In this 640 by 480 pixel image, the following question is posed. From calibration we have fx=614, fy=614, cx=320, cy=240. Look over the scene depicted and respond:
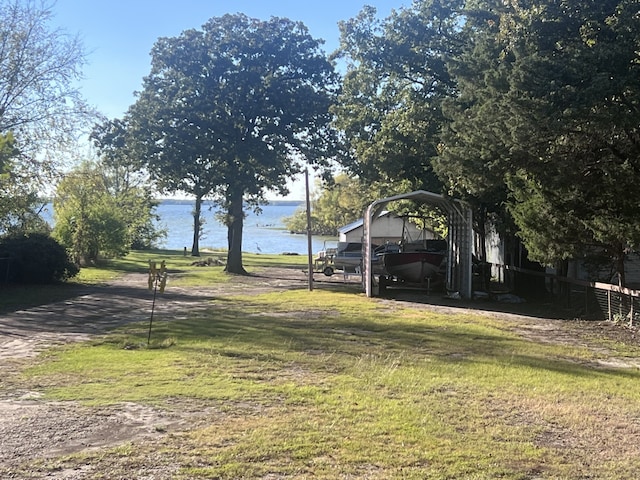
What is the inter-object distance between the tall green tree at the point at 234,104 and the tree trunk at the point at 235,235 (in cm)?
35

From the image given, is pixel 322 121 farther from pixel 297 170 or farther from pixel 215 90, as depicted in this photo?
pixel 215 90

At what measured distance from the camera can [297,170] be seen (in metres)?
30.0

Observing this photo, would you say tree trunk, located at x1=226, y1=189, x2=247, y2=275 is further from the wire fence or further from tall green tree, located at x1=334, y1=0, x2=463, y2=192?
the wire fence

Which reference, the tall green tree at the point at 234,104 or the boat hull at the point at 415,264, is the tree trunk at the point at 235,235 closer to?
the tall green tree at the point at 234,104

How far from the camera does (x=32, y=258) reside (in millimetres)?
19641

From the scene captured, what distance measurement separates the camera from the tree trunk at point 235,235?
29.6 meters

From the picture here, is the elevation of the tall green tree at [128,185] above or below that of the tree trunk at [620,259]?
above

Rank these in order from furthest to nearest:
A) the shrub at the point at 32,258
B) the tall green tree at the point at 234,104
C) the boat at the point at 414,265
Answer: the tall green tree at the point at 234,104, the boat at the point at 414,265, the shrub at the point at 32,258

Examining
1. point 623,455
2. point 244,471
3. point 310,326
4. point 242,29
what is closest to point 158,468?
point 244,471

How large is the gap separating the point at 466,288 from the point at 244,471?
1549 centimetres

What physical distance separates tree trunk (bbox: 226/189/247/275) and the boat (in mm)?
10012

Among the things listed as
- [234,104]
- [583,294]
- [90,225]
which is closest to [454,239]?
[583,294]

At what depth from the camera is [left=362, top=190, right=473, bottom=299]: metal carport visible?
61.6 feet

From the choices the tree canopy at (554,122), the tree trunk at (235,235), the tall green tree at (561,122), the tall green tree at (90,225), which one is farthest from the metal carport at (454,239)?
the tall green tree at (90,225)
